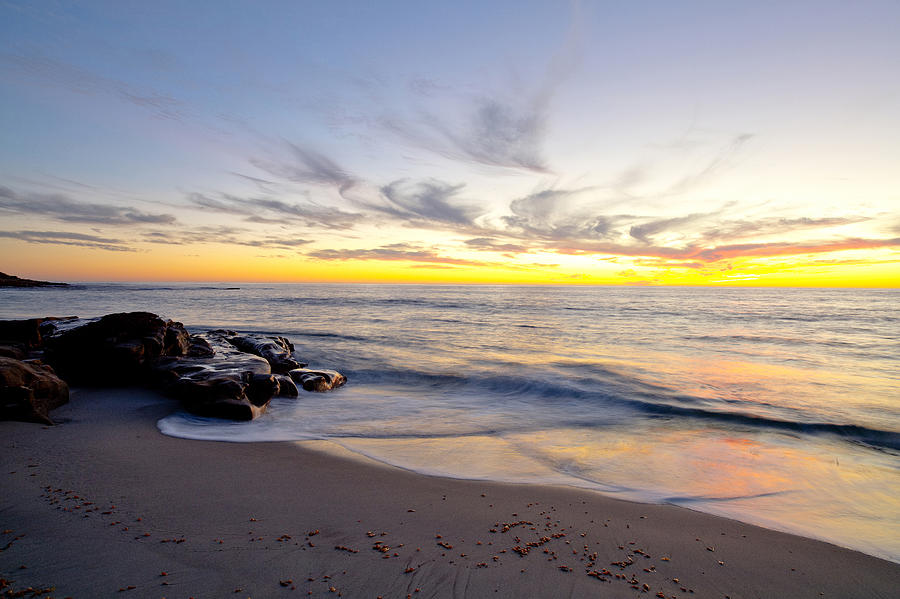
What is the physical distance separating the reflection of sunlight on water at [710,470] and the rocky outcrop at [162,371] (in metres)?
2.81

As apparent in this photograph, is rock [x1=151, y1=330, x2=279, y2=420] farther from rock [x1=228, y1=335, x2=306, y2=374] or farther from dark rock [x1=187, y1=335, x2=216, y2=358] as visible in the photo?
rock [x1=228, y1=335, x2=306, y2=374]

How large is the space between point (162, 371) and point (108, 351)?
4.69 feet

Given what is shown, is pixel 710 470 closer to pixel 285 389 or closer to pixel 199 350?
pixel 285 389

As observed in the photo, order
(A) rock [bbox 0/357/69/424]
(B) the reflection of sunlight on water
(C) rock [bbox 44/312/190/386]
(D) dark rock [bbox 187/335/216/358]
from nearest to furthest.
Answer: (B) the reflection of sunlight on water
(A) rock [bbox 0/357/69/424]
(C) rock [bbox 44/312/190/386]
(D) dark rock [bbox 187/335/216/358]

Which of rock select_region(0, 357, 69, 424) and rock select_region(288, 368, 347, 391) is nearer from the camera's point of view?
rock select_region(0, 357, 69, 424)

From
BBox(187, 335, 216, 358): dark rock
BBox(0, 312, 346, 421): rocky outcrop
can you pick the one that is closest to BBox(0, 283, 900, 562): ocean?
BBox(0, 312, 346, 421): rocky outcrop

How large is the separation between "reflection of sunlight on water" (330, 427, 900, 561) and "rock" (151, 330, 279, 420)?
2473 mm

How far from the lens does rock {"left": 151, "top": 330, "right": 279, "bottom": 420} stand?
7.51 metres

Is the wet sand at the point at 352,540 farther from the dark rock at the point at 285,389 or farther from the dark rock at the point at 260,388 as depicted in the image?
the dark rock at the point at 285,389

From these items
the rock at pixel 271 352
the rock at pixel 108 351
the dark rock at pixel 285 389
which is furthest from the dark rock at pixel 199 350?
the dark rock at pixel 285 389

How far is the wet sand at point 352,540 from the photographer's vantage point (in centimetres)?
296

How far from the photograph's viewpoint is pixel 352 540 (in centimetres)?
352

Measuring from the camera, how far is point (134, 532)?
3.42m

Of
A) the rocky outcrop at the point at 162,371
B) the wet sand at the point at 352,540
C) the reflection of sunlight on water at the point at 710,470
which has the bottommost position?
the reflection of sunlight on water at the point at 710,470
